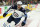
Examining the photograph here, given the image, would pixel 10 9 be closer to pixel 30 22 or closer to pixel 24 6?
pixel 24 6

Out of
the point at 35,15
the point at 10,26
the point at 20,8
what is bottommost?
the point at 10,26

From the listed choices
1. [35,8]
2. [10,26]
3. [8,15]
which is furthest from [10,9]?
[35,8]

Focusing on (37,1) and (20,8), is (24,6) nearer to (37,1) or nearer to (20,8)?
(20,8)

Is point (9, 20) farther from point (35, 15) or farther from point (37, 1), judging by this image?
point (37, 1)

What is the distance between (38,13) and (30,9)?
12 cm

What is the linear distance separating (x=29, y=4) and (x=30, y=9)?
0.23 feet

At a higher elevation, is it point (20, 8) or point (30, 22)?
point (20, 8)

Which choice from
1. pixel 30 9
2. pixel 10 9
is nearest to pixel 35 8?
pixel 30 9

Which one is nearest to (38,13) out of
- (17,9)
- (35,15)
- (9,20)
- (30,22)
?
(35,15)

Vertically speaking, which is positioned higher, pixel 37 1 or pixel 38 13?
pixel 37 1

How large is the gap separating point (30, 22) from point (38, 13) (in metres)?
0.17

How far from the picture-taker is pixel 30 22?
1.47 m

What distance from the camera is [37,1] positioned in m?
1.47

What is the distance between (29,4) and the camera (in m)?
1.46
